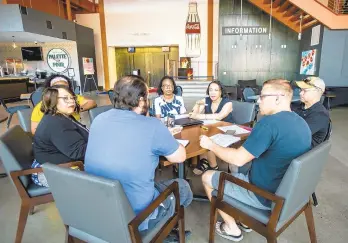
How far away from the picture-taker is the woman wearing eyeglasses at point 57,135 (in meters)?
1.59

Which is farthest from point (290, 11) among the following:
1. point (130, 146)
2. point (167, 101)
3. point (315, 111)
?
point (130, 146)

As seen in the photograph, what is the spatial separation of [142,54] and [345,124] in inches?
380

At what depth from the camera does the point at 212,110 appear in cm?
281

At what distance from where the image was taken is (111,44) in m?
11.5

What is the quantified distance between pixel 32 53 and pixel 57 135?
1095 centimetres

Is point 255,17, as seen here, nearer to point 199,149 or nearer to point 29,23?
point 29,23

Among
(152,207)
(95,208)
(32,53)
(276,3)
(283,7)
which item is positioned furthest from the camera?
(32,53)

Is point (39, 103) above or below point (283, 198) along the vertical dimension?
above

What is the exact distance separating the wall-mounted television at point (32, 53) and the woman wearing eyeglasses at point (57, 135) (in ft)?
34.4

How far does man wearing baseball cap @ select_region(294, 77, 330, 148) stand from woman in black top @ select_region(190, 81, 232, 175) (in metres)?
0.79

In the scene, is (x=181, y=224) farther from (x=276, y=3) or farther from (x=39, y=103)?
(x=276, y=3)

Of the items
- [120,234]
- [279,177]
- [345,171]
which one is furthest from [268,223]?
[345,171]

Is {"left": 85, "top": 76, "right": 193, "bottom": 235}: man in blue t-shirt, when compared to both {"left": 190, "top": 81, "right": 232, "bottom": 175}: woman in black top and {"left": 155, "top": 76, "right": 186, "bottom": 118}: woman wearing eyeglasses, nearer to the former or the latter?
{"left": 190, "top": 81, "right": 232, "bottom": 175}: woman in black top

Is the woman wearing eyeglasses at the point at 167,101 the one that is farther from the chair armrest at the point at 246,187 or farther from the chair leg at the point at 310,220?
the chair leg at the point at 310,220
